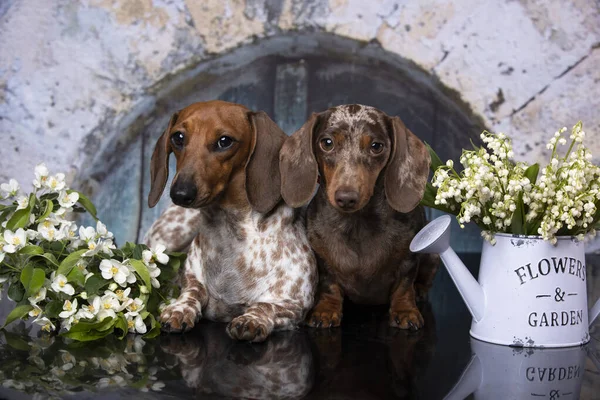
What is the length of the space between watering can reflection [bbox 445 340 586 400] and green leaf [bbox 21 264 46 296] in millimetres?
1329

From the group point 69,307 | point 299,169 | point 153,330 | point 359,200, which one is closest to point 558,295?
point 359,200

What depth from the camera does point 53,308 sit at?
7.97 ft

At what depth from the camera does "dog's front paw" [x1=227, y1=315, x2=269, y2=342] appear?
94.0 inches

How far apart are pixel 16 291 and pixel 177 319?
0.54 meters

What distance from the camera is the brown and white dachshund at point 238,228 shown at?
249 centimetres

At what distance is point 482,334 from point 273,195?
Result: 0.85 meters

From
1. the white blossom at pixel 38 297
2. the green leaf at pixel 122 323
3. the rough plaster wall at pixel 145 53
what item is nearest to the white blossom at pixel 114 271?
the green leaf at pixel 122 323

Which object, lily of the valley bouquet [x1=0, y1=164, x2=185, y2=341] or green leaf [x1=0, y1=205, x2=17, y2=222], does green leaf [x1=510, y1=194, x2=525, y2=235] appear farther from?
green leaf [x1=0, y1=205, x2=17, y2=222]

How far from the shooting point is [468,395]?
191 centimetres

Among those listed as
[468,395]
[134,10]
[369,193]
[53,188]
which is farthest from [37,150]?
[468,395]

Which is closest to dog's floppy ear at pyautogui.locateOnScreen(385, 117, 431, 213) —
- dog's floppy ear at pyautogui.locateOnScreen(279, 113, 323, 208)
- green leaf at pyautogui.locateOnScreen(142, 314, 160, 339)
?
dog's floppy ear at pyautogui.locateOnScreen(279, 113, 323, 208)

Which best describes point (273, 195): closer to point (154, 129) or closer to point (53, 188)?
point (53, 188)

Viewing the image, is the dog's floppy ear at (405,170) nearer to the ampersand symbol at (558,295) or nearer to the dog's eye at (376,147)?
the dog's eye at (376,147)

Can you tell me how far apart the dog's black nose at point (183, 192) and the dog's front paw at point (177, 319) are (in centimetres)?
40
